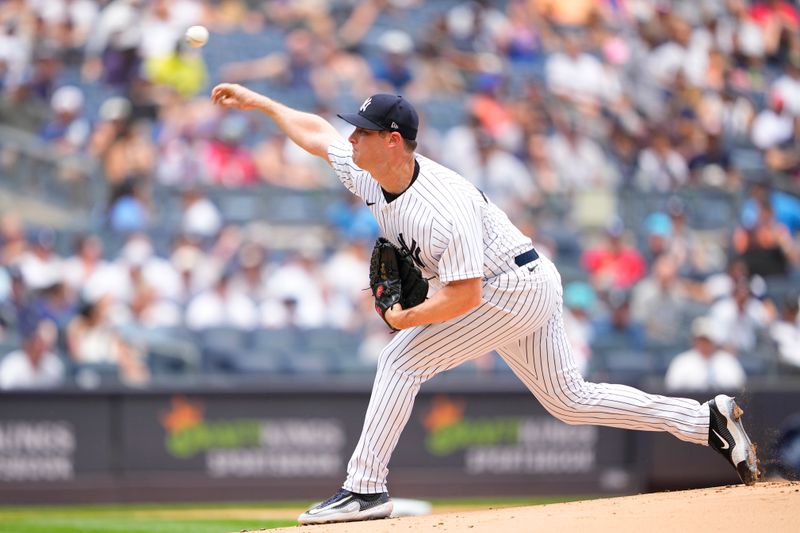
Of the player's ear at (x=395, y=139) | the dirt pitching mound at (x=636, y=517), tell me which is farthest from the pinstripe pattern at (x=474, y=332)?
the dirt pitching mound at (x=636, y=517)

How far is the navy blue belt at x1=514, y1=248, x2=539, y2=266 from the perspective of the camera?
5.21m

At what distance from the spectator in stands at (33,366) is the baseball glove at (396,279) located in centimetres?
593

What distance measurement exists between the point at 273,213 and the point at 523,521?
25.9 feet

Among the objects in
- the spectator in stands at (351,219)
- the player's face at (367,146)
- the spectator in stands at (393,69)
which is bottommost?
the player's face at (367,146)

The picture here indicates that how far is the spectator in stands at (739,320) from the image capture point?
36.8ft

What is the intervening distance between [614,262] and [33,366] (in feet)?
19.0

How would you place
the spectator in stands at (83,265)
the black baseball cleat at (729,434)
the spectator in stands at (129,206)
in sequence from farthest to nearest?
the spectator in stands at (129,206) → the spectator in stands at (83,265) → the black baseball cleat at (729,434)

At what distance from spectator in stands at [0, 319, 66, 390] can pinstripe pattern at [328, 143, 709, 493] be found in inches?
227

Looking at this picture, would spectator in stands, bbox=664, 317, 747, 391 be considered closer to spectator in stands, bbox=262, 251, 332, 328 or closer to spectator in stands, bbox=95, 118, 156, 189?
spectator in stands, bbox=262, 251, 332, 328

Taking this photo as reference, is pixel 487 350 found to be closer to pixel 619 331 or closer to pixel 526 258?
pixel 526 258

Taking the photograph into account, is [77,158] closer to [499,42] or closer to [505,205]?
[505,205]

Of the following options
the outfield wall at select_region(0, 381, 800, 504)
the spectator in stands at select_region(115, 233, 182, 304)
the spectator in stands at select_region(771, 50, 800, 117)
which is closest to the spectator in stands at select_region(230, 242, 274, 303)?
the spectator in stands at select_region(115, 233, 182, 304)

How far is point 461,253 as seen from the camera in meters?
4.87

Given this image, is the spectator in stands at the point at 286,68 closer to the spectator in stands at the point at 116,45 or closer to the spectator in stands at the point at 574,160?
the spectator in stands at the point at 116,45
